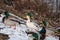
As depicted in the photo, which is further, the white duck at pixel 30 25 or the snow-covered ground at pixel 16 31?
the white duck at pixel 30 25

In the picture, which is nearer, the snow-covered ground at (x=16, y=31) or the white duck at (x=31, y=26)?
the snow-covered ground at (x=16, y=31)

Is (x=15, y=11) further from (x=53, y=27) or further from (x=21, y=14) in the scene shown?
(x=53, y=27)

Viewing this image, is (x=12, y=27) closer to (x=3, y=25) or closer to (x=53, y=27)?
(x=3, y=25)

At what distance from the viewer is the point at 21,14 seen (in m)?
3.68

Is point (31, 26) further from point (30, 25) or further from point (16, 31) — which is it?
point (16, 31)

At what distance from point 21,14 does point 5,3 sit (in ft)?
0.74

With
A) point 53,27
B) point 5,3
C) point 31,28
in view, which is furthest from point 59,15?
point 5,3

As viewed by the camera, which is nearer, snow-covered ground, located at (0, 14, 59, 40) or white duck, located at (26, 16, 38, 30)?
snow-covered ground, located at (0, 14, 59, 40)

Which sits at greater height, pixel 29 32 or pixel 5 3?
pixel 5 3

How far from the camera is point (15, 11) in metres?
3.68

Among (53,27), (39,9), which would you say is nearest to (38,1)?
(39,9)

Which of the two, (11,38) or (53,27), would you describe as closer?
(11,38)

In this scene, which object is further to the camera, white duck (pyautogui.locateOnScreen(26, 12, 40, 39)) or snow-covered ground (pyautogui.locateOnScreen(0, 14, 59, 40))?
white duck (pyautogui.locateOnScreen(26, 12, 40, 39))

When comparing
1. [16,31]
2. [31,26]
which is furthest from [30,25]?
[16,31]
